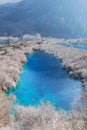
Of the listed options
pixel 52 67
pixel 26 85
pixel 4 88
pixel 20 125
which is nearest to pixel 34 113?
pixel 20 125

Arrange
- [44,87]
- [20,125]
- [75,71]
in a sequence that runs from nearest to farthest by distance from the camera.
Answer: [20,125], [44,87], [75,71]

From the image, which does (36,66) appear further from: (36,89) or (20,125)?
(20,125)

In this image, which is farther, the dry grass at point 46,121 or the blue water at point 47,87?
the blue water at point 47,87

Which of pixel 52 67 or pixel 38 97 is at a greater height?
pixel 52 67

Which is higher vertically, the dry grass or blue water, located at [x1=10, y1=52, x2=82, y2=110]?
blue water, located at [x1=10, y1=52, x2=82, y2=110]

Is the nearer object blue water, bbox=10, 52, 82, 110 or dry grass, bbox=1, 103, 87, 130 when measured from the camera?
dry grass, bbox=1, 103, 87, 130

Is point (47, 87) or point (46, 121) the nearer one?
point (46, 121)

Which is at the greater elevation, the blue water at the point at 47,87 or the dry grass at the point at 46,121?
the blue water at the point at 47,87

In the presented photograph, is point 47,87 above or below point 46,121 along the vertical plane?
above
